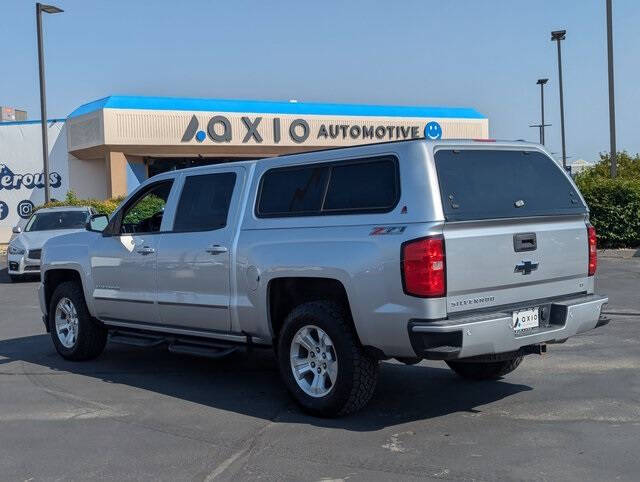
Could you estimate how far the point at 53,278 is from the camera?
9242mm

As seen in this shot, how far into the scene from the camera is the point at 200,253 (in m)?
7.19

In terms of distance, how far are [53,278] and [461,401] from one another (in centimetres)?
500

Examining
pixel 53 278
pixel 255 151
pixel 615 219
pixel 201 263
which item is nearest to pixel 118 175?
pixel 255 151

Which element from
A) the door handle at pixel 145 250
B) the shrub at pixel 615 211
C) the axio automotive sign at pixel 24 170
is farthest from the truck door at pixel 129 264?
the axio automotive sign at pixel 24 170

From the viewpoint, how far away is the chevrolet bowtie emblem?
19.4 ft

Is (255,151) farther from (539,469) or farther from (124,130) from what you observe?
(539,469)

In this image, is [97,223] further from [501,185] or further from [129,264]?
[501,185]

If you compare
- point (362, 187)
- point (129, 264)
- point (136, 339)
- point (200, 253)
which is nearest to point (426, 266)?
point (362, 187)

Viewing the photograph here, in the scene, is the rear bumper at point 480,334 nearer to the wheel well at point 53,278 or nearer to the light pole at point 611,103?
the wheel well at point 53,278

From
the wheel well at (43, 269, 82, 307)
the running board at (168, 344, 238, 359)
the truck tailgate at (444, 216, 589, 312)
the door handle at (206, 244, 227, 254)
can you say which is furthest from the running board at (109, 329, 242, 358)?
the truck tailgate at (444, 216, 589, 312)

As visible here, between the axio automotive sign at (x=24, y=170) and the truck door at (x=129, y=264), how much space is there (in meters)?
25.3

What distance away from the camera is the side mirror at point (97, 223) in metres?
8.59

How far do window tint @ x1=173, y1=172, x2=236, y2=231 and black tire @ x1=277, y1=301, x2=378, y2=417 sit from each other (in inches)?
54.4

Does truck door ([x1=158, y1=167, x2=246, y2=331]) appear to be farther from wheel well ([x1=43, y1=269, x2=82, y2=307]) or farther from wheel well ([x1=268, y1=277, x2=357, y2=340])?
wheel well ([x1=43, y1=269, x2=82, y2=307])
